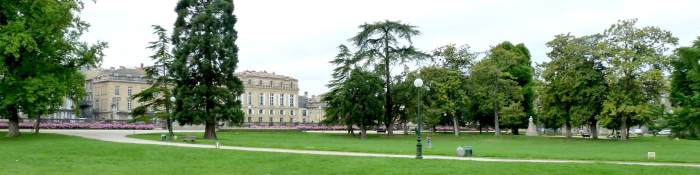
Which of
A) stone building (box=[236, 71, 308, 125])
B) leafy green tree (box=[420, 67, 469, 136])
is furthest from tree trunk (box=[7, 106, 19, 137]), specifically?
stone building (box=[236, 71, 308, 125])

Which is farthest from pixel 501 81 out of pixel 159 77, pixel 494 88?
pixel 159 77

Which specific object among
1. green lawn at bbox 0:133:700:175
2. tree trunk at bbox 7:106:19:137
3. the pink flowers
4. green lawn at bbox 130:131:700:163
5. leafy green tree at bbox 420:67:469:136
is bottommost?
green lawn at bbox 130:131:700:163

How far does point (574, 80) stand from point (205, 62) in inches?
1291

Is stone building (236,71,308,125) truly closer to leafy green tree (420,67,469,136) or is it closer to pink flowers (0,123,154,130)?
pink flowers (0,123,154,130)

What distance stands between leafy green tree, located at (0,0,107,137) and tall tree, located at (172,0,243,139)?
6197 mm

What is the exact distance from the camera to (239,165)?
22156 mm

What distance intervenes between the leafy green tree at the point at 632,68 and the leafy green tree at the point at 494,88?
10.6m

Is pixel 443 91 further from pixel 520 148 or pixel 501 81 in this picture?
pixel 520 148

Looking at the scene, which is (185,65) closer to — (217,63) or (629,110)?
(217,63)

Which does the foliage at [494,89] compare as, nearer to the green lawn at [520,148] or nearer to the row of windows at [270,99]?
→ the green lawn at [520,148]

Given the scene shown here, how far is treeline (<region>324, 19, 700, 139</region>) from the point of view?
54.8 metres

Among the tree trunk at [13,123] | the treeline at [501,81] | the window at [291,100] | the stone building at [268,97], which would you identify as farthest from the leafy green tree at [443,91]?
the window at [291,100]

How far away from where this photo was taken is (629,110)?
5266 centimetres

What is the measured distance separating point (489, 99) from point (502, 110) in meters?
1.72
